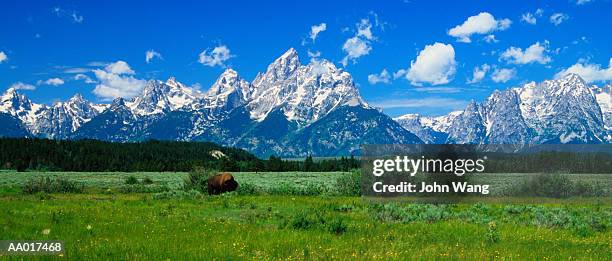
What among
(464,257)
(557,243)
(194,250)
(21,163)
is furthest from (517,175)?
(21,163)

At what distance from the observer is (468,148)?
132 feet

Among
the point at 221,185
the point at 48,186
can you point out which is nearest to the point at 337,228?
the point at 221,185

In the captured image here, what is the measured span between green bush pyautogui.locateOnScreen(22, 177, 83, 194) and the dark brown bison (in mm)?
13409

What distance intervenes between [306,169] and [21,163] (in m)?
103

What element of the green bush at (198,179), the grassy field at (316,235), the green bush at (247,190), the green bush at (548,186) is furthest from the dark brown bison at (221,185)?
the green bush at (548,186)

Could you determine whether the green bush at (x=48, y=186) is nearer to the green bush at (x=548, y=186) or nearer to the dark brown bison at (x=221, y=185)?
the dark brown bison at (x=221, y=185)

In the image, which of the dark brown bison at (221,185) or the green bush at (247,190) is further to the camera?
the dark brown bison at (221,185)

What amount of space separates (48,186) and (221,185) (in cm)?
1666

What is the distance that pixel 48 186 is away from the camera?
165 ft

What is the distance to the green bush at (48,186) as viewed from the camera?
47928 millimetres

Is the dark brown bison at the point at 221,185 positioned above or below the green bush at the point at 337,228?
above

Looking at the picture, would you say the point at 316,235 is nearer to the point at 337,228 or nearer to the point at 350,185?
the point at 337,228

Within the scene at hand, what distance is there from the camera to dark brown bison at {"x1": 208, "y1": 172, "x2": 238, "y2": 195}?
167 feet

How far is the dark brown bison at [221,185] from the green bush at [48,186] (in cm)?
1341
